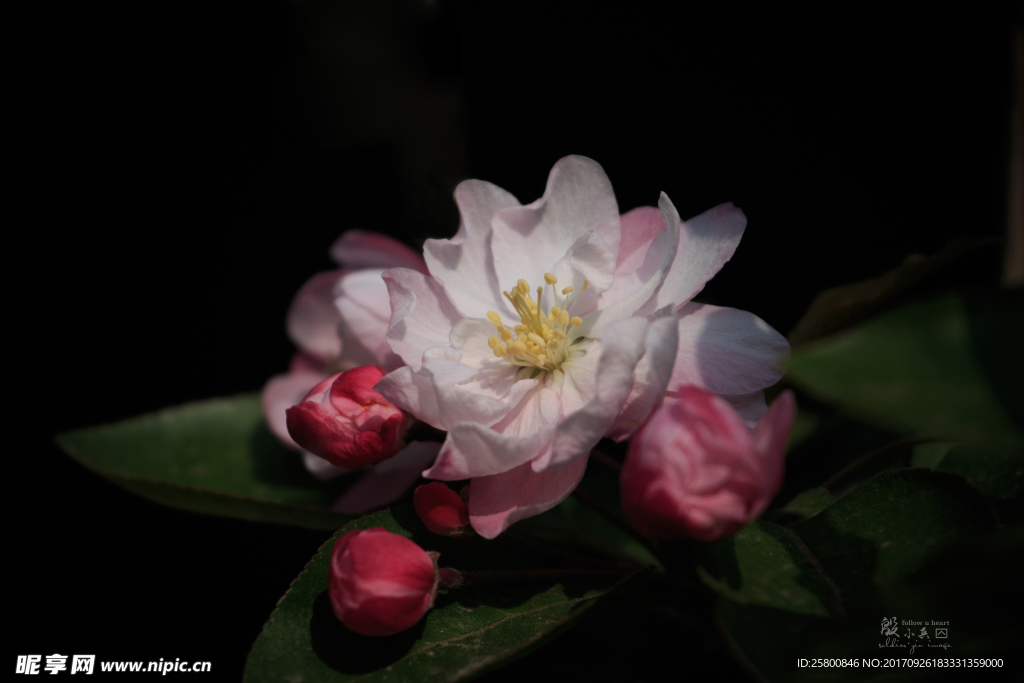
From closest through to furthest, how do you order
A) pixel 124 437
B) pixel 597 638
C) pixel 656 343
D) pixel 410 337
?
pixel 656 343 < pixel 410 337 < pixel 597 638 < pixel 124 437

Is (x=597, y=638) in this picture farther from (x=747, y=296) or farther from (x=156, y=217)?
(x=156, y=217)

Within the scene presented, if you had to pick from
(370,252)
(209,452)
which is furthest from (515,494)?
(209,452)

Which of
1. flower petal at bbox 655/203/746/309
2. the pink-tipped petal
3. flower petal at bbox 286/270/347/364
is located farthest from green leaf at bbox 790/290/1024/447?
flower petal at bbox 286/270/347/364

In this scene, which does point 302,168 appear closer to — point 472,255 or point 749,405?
point 472,255

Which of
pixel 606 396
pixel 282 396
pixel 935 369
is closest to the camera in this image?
pixel 935 369

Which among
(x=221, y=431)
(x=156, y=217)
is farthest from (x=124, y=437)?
(x=156, y=217)

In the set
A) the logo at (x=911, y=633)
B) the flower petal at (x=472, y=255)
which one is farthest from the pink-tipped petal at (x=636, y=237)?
the logo at (x=911, y=633)

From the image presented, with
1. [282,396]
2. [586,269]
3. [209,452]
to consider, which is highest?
[586,269]
